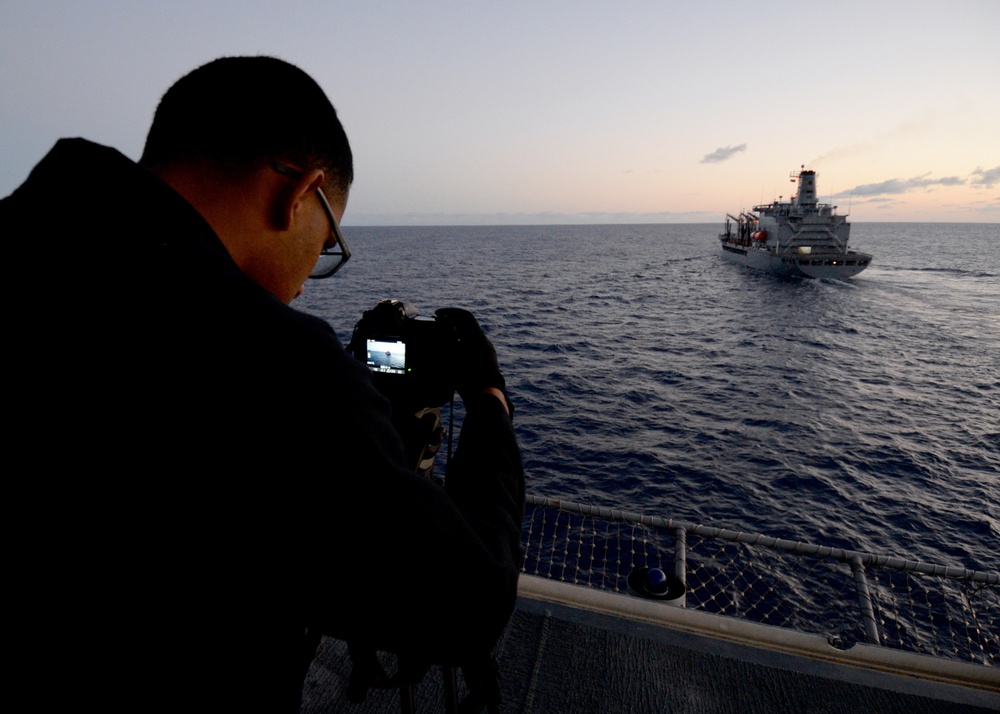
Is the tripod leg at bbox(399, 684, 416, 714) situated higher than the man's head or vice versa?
the man's head

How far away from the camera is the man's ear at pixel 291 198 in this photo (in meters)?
1.17

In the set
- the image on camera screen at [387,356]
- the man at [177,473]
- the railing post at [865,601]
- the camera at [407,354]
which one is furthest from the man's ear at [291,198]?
the railing post at [865,601]

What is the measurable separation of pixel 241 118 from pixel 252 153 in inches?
3.4

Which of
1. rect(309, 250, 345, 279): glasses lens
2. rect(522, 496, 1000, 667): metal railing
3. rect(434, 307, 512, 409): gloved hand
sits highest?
rect(309, 250, 345, 279): glasses lens

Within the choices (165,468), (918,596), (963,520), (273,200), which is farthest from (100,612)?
(963,520)

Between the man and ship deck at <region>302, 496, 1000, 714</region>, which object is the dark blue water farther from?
the man

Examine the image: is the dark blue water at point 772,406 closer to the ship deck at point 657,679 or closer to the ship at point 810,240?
the ship at point 810,240

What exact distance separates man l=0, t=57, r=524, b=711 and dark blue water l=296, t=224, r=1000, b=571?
16.0m

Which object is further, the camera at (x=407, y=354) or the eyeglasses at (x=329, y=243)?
the camera at (x=407, y=354)

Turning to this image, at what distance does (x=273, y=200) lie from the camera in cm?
116

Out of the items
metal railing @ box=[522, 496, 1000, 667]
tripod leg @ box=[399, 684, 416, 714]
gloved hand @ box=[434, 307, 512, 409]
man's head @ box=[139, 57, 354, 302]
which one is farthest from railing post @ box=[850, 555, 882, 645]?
metal railing @ box=[522, 496, 1000, 667]

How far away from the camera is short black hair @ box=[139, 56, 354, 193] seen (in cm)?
111

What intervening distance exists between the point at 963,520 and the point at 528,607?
1858cm

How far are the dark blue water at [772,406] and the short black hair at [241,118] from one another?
52.5 feet
